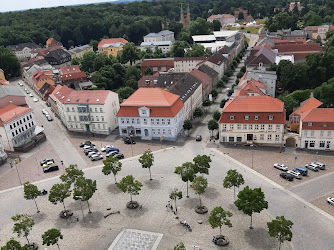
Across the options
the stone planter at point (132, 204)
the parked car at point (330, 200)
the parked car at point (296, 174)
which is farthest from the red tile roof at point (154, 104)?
the parked car at point (330, 200)

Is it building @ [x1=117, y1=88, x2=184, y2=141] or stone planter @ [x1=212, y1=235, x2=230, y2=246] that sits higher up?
building @ [x1=117, y1=88, x2=184, y2=141]

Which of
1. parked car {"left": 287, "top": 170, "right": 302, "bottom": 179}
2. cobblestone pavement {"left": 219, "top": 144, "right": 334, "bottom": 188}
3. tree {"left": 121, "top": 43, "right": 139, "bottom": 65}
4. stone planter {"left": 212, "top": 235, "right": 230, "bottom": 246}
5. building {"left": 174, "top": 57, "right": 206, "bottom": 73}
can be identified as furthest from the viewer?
tree {"left": 121, "top": 43, "right": 139, "bottom": 65}

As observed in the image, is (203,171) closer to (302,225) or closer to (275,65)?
(302,225)

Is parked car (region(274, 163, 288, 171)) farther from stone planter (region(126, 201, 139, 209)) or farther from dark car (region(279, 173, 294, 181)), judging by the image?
stone planter (region(126, 201, 139, 209))

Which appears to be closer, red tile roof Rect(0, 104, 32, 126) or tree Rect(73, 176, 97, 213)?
tree Rect(73, 176, 97, 213)

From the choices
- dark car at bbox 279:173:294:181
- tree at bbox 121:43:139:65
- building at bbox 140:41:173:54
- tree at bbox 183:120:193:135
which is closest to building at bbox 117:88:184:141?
tree at bbox 183:120:193:135

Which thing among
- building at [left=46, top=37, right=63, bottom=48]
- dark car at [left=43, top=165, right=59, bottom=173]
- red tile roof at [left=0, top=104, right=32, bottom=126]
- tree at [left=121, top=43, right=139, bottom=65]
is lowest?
dark car at [left=43, top=165, right=59, bottom=173]

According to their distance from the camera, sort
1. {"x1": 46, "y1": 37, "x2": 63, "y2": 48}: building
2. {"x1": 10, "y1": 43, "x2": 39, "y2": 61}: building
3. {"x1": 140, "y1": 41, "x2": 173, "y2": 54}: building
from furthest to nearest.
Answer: {"x1": 46, "y1": 37, "x2": 63, "y2": 48}: building
{"x1": 10, "y1": 43, "x2": 39, "y2": 61}: building
{"x1": 140, "y1": 41, "x2": 173, "y2": 54}: building

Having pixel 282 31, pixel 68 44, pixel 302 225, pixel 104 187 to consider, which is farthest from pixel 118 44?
pixel 302 225
